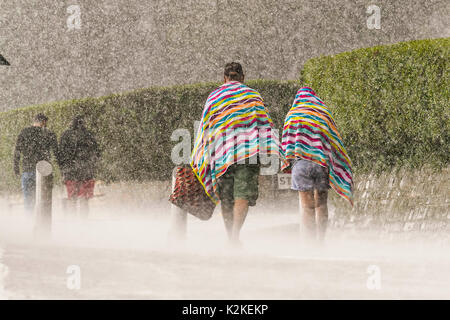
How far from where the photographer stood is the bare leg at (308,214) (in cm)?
841

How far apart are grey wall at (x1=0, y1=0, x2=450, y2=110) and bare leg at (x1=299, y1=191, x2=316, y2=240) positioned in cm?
1104

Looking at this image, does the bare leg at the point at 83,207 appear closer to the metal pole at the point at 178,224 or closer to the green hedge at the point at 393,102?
the metal pole at the point at 178,224

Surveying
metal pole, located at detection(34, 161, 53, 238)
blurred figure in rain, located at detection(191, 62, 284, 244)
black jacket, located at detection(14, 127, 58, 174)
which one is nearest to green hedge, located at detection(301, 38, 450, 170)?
blurred figure in rain, located at detection(191, 62, 284, 244)

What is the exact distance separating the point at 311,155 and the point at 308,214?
652 mm

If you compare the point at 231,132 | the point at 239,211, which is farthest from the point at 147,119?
the point at 239,211

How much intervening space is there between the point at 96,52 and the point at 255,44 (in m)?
4.86

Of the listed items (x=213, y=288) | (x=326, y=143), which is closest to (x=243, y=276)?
(x=213, y=288)

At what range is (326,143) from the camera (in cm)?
858

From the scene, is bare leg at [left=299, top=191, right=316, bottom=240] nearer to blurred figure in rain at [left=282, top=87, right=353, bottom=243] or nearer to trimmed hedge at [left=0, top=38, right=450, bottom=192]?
blurred figure in rain at [left=282, top=87, right=353, bottom=243]

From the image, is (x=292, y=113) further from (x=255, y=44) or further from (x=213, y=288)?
(x=255, y=44)

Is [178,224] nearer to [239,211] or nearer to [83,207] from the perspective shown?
[239,211]

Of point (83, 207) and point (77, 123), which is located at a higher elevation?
point (77, 123)

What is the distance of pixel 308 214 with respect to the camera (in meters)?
8.41

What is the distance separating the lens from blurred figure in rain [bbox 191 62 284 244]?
823cm
